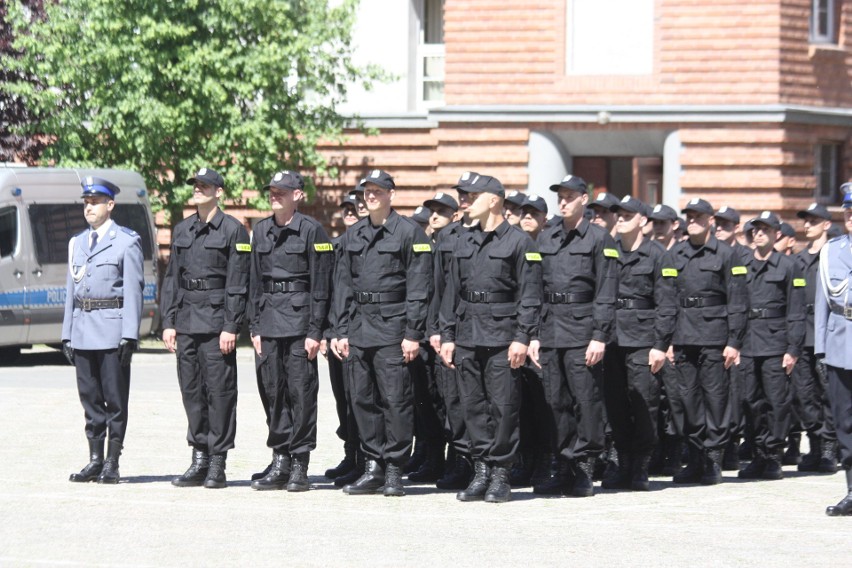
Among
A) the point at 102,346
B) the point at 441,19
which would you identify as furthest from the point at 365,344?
the point at 441,19

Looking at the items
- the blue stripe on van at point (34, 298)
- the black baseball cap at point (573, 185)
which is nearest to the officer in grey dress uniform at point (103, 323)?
the black baseball cap at point (573, 185)

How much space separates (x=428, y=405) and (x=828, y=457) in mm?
3441

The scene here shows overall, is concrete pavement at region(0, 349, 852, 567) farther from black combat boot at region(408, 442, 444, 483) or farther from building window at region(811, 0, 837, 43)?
building window at region(811, 0, 837, 43)

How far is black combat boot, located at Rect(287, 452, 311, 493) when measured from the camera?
472 inches

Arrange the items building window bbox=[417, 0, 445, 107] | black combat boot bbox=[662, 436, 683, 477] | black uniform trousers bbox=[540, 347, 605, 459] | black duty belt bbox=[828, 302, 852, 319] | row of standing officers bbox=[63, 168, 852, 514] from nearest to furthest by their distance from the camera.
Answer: black duty belt bbox=[828, 302, 852, 319]
row of standing officers bbox=[63, 168, 852, 514]
black uniform trousers bbox=[540, 347, 605, 459]
black combat boot bbox=[662, 436, 683, 477]
building window bbox=[417, 0, 445, 107]

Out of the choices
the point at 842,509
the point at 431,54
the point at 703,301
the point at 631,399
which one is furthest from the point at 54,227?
the point at 842,509

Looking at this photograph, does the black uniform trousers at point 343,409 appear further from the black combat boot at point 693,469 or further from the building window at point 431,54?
the building window at point 431,54

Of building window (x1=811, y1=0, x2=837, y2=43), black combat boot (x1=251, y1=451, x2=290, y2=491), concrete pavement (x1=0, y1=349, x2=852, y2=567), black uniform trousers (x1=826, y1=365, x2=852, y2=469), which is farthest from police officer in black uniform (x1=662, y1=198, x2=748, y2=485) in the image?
building window (x1=811, y1=0, x2=837, y2=43)

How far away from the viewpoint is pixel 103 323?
39.8ft

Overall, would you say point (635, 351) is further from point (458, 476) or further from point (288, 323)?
point (288, 323)

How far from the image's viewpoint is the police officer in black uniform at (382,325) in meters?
11.9

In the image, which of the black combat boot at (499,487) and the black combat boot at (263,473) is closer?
the black combat boot at (499,487)

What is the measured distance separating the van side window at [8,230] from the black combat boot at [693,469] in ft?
41.9

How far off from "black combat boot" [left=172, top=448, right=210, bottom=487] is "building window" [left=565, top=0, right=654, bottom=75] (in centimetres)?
1655
